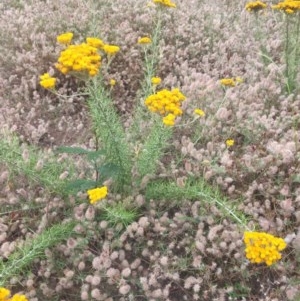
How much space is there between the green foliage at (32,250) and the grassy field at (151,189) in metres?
0.01

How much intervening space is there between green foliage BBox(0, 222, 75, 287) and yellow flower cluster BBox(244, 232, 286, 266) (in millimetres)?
1117

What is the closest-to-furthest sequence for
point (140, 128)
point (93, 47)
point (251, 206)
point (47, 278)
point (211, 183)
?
point (93, 47)
point (47, 278)
point (251, 206)
point (211, 183)
point (140, 128)

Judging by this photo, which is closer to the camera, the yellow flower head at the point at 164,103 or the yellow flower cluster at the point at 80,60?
the yellow flower cluster at the point at 80,60

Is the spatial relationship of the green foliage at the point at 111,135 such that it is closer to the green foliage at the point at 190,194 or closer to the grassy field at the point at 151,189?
the grassy field at the point at 151,189

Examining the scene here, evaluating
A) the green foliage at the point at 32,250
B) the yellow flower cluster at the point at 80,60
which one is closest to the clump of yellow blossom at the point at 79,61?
the yellow flower cluster at the point at 80,60

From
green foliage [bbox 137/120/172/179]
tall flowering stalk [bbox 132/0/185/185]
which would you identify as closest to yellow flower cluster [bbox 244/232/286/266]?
tall flowering stalk [bbox 132/0/185/185]

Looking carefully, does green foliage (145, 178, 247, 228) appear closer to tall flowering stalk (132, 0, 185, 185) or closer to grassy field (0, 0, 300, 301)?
grassy field (0, 0, 300, 301)

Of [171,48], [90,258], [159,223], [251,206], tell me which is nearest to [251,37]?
[171,48]

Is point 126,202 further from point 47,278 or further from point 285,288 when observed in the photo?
point 285,288

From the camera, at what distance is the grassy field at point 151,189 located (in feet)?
8.80

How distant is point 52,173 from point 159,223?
768 millimetres

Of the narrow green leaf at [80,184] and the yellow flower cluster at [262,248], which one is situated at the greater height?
the yellow flower cluster at [262,248]

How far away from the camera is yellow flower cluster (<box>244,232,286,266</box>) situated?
7.19ft

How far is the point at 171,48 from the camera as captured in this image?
4820mm
